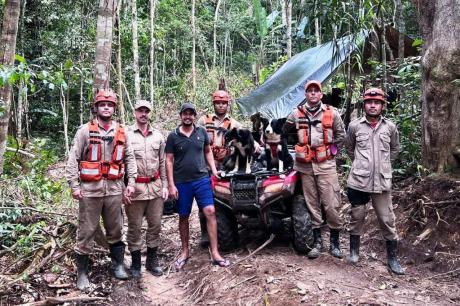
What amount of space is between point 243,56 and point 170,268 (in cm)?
2486

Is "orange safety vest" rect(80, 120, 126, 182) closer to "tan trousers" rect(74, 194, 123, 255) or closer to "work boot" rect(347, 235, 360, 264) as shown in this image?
"tan trousers" rect(74, 194, 123, 255)

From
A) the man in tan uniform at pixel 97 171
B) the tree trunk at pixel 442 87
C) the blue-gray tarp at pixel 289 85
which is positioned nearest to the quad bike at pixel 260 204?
the man in tan uniform at pixel 97 171

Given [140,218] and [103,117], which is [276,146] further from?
[103,117]

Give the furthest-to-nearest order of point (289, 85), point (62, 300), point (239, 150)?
point (289, 85) < point (239, 150) < point (62, 300)

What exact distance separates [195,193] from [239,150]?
0.77m

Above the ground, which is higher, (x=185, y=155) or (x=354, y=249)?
(x=185, y=155)

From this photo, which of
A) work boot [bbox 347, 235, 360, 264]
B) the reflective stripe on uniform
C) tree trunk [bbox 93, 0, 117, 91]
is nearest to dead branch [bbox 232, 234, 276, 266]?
work boot [bbox 347, 235, 360, 264]

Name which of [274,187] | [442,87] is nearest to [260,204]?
[274,187]

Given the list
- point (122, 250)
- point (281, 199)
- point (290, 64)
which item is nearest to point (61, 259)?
point (122, 250)

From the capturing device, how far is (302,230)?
4906mm

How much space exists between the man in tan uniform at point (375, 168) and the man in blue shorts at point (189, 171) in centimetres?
151

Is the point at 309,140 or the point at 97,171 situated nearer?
the point at 97,171

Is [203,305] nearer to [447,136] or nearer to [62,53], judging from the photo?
[447,136]

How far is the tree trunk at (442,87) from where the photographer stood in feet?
17.0
